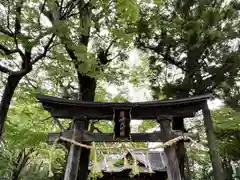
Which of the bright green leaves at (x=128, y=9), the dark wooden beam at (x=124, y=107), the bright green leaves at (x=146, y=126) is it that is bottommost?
the dark wooden beam at (x=124, y=107)

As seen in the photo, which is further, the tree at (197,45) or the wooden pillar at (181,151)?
the tree at (197,45)

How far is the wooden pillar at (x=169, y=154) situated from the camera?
5.19 meters

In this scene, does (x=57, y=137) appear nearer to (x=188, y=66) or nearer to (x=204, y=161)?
(x=188, y=66)

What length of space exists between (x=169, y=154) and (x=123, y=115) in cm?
134

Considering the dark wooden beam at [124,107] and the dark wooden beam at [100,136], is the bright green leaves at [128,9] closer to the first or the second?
the dark wooden beam at [124,107]

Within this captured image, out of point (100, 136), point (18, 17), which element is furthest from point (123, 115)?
point (18, 17)

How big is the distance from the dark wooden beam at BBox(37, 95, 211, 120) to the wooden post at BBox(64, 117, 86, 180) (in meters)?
0.20

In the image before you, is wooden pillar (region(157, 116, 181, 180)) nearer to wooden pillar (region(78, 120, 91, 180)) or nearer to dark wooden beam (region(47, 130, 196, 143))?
dark wooden beam (region(47, 130, 196, 143))

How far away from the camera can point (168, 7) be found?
7379 millimetres

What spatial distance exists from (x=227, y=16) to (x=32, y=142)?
271 inches

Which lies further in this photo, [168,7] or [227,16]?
[168,7]

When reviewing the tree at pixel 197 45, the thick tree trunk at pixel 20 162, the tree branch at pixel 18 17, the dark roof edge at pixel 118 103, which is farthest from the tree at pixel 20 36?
the thick tree trunk at pixel 20 162

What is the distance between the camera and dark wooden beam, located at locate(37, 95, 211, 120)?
18.8ft

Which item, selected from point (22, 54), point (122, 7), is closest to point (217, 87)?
point (122, 7)
